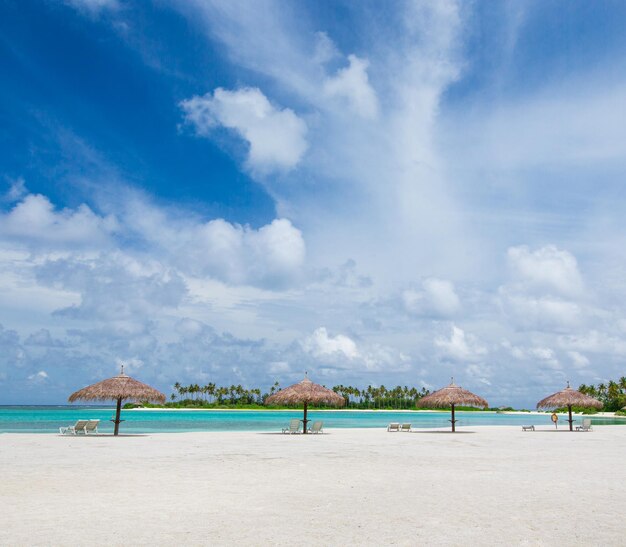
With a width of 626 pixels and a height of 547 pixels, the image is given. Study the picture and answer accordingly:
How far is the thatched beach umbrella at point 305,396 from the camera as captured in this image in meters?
24.3

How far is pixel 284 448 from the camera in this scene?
16.5 m

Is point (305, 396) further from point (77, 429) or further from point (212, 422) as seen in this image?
point (212, 422)

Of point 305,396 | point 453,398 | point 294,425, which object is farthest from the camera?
point 453,398

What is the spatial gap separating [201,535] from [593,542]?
385cm

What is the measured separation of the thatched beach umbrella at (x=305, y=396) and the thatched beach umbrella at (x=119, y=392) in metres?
4.71

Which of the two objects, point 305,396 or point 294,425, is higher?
point 305,396

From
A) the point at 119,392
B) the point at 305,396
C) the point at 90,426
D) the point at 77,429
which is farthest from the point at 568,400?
the point at 77,429

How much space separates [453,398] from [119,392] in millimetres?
14045

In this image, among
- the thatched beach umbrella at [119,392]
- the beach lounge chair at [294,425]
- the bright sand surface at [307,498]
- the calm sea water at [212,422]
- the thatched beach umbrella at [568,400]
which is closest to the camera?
the bright sand surface at [307,498]

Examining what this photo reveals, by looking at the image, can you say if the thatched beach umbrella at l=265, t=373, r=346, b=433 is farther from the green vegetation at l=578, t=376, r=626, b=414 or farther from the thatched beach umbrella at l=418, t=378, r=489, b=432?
the green vegetation at l=578, t=376, r=626, b=414

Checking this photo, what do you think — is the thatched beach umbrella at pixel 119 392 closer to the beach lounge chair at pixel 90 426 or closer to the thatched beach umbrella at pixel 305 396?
the beach lounge chair at pixel 90 426

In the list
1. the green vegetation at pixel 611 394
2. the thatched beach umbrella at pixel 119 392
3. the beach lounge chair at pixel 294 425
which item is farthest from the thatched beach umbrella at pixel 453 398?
the green vegetation at pixel 611 394

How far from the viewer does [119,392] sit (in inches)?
870

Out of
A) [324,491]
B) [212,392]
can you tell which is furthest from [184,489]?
[212,392]
